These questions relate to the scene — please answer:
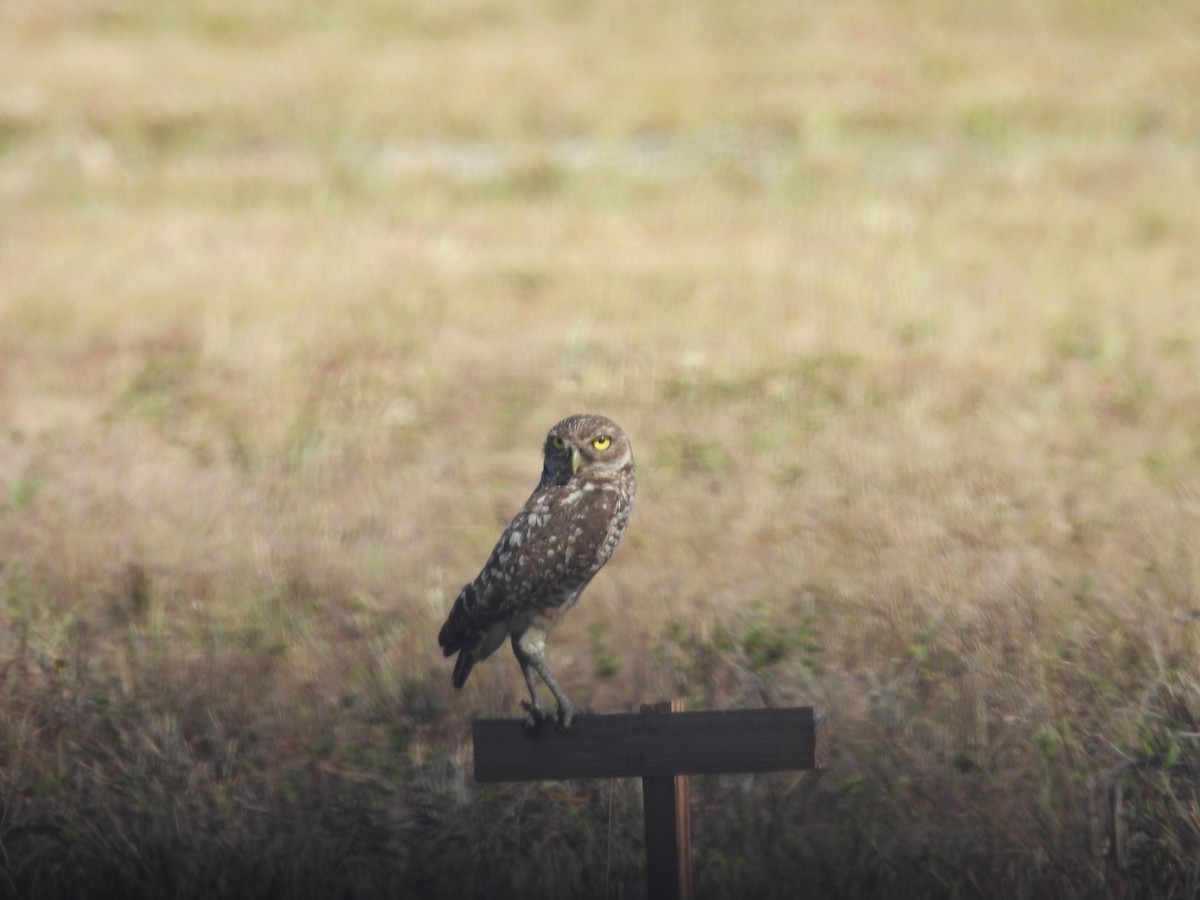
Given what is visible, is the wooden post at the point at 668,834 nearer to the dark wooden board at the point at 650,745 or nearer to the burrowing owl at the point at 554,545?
the dark wooden board at the point at 650,745

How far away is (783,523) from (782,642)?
1.82 m

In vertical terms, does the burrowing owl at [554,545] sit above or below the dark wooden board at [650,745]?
above

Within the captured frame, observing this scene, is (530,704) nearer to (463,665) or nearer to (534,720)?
(534,720)

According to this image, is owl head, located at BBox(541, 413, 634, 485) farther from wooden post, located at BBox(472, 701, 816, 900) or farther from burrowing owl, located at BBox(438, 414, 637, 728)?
wooden post, located at BBox(472, 701, 816, 900)

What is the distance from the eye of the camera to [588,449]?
16.2ft

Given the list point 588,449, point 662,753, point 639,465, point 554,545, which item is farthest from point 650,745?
point 639,465

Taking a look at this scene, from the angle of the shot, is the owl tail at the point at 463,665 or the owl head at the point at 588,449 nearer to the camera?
the owl head at the point at 588,449

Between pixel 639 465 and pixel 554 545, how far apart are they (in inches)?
205

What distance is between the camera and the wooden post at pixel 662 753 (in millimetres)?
4188

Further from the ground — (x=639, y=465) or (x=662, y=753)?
(x=639, y=465)

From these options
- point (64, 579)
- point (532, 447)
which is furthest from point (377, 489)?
point (64, 579)

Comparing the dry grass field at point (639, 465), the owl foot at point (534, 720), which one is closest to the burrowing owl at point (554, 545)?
the owl foot at point (534, 720)

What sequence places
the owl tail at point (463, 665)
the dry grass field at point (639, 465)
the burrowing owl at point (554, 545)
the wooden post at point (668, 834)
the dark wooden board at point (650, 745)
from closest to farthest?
the dark wooden board at point (650, 745)
the wooden post at point (668, 834)
the burrowing owl at point (554, 545)
the owl tail at point (463, 665)
the dry grass field at point (639, 465)

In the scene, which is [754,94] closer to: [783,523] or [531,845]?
[783,523]
